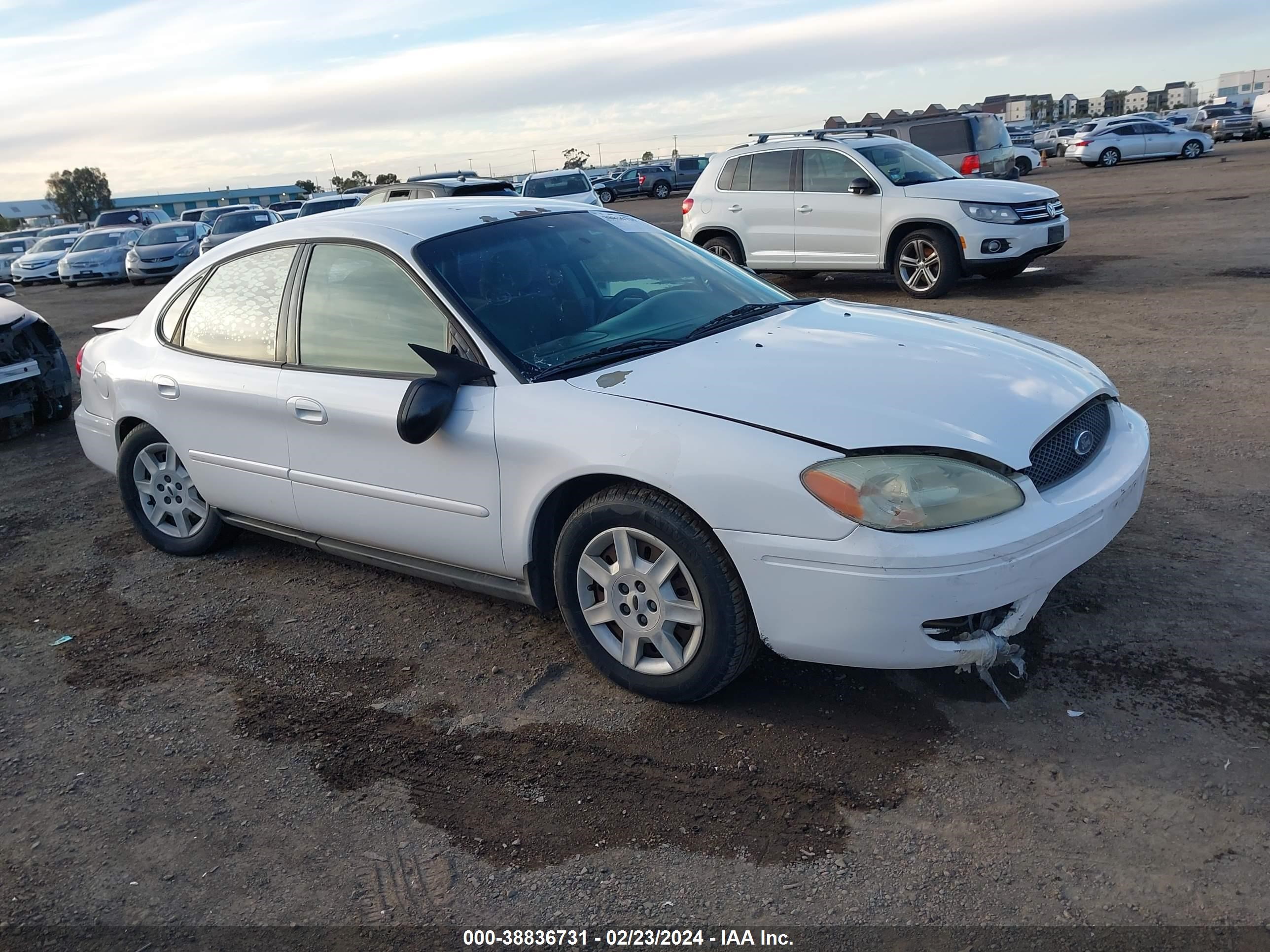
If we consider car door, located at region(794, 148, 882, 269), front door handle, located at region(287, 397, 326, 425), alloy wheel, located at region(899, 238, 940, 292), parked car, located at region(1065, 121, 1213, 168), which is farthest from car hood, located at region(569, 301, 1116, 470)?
parked car, located at region(1065, 121, 1213, 168)

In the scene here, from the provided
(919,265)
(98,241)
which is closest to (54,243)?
(98,241)

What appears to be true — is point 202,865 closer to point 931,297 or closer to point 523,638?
point 523,638

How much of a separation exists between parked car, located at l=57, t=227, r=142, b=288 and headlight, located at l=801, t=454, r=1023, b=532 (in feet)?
85.8

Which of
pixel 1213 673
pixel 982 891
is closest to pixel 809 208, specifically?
pixel 1213 673

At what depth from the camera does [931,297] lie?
11.3 meters

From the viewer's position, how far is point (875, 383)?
3311mm

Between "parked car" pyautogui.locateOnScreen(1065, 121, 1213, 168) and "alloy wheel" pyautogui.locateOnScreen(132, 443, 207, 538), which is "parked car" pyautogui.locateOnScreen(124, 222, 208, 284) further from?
"parked car" pyautogui.locateOnScreen(1065, 121, 1213, 168)

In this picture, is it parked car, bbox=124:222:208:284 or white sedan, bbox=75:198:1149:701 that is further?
parked car, bbox=124:222:208:284

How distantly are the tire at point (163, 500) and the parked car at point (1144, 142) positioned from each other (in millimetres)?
38027

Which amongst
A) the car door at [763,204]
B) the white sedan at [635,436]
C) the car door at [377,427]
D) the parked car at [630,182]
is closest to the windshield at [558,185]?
the car door at [763,204]

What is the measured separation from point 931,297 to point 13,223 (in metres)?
114

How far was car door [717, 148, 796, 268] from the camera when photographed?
474 inches

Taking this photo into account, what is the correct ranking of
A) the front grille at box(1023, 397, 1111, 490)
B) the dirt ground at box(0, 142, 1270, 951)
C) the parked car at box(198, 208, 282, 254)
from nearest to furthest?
1. the dirt ground at box(0, 142, 1270, 951)
2. the front grille at box(1023, 397, 1111, 490)
3. the parked car at box(198, 208, 282, 254)

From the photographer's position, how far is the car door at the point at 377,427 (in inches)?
146
